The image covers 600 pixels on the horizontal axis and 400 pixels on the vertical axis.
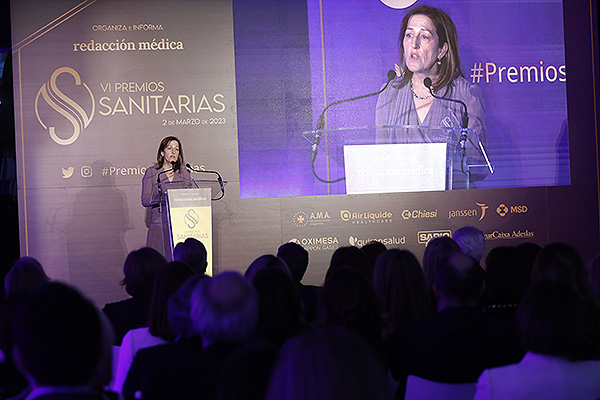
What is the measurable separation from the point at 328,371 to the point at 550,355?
1.05 meters

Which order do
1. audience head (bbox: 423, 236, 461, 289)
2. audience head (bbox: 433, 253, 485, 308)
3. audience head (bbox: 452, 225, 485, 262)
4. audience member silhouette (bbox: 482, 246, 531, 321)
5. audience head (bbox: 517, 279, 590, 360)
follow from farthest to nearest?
audience head (bbox: 452, 225, 485, 262)
audience head (bbox: 423, 236, 461, 289)
audience member silhouette (bbox: 482, 246, 531, 321)
audience head (bbox: 433, 253, 485, 308)
audience head (bbox: 517, 279, 590, 360)

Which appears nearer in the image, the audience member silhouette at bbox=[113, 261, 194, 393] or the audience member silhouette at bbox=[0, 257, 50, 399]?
the audience member silhouette at bbox=[0, 257, 50, 399]

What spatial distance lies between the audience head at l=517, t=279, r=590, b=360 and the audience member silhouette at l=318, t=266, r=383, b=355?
1.91 ft

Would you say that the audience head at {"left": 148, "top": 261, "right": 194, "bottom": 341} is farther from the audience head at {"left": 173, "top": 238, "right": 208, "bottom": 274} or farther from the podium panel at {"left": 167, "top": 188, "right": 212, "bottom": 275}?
the podium panel at {"left": 167, "top": 188, "right": 212, "bottom": 275}

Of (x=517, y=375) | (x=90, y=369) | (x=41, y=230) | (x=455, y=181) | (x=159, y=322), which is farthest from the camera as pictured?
(x=455, y=181)

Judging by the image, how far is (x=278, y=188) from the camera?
292 inches

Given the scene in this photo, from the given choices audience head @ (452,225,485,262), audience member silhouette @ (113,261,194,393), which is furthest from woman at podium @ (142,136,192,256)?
audience member silhouette @ (113,261,194,393)

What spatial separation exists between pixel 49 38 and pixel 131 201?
2.06 m

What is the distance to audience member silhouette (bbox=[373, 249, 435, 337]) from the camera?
8.86ft

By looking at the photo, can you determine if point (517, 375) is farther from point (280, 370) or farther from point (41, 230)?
point (41, 230)

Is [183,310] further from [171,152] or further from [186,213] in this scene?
[171,152]

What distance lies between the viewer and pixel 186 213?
6.22 metres

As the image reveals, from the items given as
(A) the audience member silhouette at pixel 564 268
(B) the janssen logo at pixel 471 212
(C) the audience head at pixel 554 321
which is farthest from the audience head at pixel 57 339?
(B) the janssen logo at pixel 471 212

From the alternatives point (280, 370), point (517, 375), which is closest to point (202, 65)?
point (517, 375)
